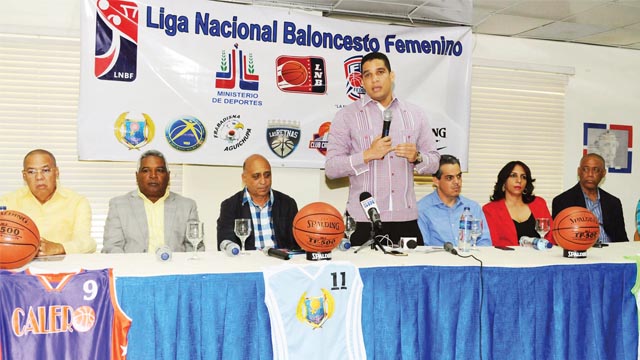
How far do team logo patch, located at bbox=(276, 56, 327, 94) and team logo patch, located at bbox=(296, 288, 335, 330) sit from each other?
2.47 meters

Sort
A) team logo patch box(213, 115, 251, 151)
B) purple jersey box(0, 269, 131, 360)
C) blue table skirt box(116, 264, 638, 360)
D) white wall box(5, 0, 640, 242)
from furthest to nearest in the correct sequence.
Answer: white wall box(5, 0, 640, 242) → team logo patch box(213, 115, 251, 151) → blue table skirt box(116, 264, 638, 360) → purple jersey box(0, 269, 131, 360)

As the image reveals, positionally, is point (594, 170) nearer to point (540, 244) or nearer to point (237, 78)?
point (540, 244)

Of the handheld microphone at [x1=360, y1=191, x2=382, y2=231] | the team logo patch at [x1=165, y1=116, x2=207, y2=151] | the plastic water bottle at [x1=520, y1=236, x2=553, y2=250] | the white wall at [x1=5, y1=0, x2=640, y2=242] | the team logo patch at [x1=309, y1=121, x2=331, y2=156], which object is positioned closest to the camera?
the handheld microphone at [x1=360, y1=191, x2=382, y2=231]

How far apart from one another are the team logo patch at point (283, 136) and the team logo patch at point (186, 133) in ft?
1.65

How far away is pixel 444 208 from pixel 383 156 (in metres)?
0.67

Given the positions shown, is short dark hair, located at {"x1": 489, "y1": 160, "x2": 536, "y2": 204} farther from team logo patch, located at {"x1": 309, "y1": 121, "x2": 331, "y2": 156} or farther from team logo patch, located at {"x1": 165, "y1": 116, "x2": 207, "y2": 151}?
team logo patch, located at {"x1": 165, "y1": 116, "x2": 207, "y2": 151}

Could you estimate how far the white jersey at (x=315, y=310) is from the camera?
2.15 m

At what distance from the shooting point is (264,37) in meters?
4.32

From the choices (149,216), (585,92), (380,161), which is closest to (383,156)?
(380,161)

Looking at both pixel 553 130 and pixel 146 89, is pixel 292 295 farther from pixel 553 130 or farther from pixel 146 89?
pixel 553 130

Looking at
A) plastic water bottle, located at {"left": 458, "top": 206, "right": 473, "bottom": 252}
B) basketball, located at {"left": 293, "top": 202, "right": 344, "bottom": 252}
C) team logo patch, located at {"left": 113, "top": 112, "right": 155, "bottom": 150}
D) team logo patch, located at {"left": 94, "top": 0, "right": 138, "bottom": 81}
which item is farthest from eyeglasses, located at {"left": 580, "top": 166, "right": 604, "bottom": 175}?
team logo patch, located at {"left": 94, "top": 0, "right": 138, "bottom": 81}

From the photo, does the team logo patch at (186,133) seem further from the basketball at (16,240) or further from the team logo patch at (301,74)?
the basketball at (16,240)

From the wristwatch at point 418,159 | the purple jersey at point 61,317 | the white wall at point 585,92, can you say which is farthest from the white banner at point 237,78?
the purple jersey at point 61,317

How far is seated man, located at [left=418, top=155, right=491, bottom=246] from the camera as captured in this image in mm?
3344
